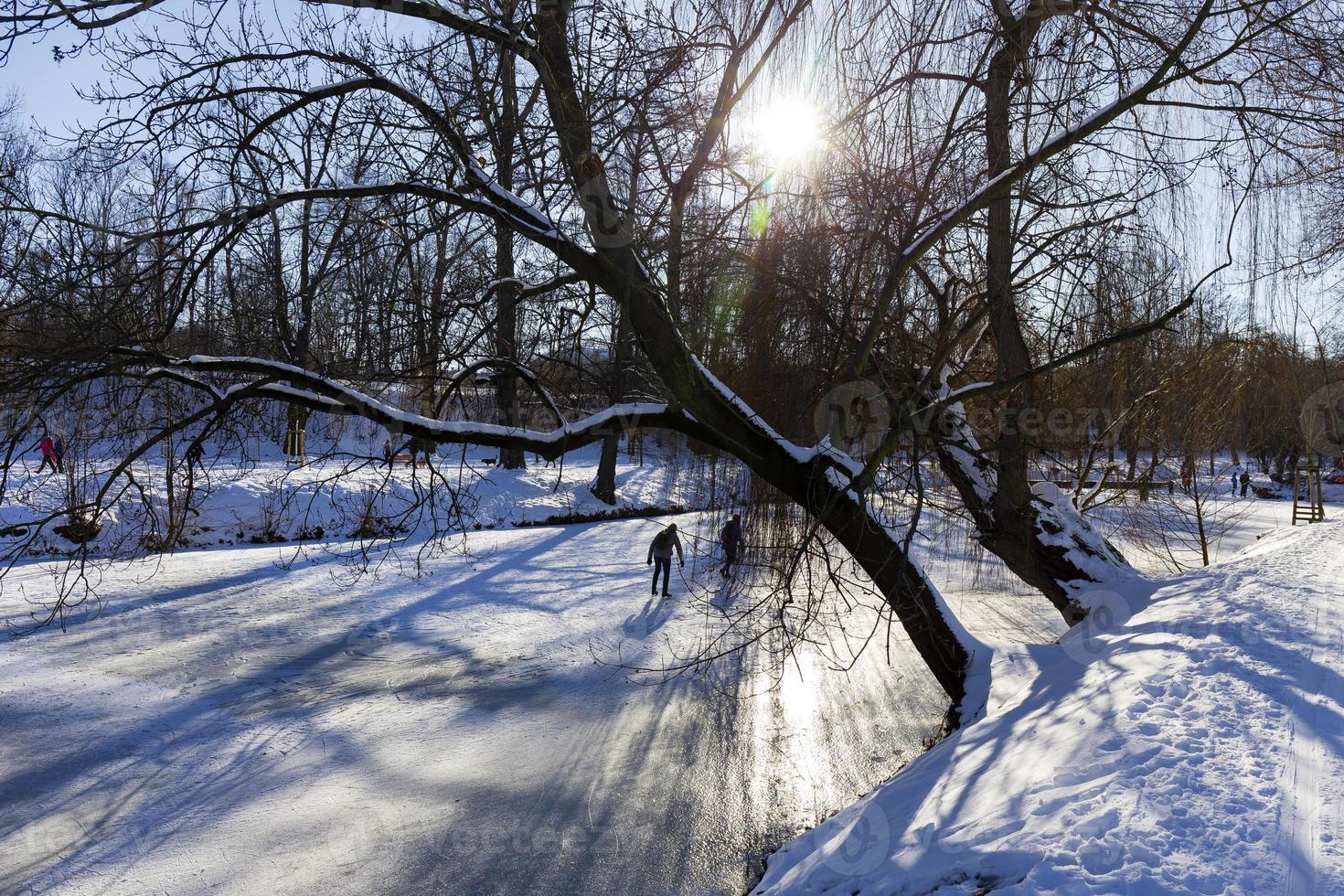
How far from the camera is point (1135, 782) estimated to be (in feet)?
11.1

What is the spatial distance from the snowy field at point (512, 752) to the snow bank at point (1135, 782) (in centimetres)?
3

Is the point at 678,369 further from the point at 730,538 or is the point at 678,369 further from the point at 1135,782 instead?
the point at 1135,782

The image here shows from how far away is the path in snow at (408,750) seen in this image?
536cm

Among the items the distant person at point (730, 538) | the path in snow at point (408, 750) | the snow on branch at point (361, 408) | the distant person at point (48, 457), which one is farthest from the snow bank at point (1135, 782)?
the distant person at point (48, 457)

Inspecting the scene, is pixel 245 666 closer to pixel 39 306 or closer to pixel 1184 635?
pixel 39 306

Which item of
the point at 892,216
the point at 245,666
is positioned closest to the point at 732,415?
the point at 892,216

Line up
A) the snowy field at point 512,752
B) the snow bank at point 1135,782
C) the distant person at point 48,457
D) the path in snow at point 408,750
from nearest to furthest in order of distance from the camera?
the snow bank at point 1135,782
the snowy field at point 512,752
the path in snow at point 408,750
the distant person at point 48,457

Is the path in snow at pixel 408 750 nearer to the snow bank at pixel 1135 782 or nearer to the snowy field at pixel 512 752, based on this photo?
the snowy field at pixel 512 752

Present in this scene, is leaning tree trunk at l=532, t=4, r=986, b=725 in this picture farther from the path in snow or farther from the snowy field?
the path in snow

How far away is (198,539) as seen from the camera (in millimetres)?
16297

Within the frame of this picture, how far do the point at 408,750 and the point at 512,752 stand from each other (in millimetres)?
858

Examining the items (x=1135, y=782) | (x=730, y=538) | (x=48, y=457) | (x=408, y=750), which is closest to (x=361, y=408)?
(x=408, y=750)

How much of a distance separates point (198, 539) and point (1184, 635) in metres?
16.3

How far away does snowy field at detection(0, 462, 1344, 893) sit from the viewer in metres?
4.12
